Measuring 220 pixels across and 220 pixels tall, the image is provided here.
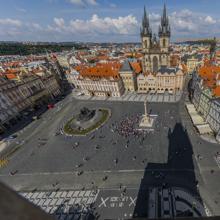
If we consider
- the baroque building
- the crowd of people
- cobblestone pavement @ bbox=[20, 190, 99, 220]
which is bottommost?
cobblestone pavement @ bbox=[20, 190, 99, 220]

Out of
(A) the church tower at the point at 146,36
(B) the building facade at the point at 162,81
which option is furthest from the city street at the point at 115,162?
(A) the church tower at the point at 146,36

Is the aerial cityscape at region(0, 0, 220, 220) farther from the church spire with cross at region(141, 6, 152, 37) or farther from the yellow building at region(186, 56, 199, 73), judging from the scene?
the yellow building at region(186, 56, 199, 73)

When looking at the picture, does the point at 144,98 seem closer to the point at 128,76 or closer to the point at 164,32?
the point at 128,76

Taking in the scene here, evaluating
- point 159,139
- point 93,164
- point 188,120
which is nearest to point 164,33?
point 188,120

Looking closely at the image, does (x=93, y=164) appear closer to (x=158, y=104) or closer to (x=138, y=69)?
(x=158, y=104)

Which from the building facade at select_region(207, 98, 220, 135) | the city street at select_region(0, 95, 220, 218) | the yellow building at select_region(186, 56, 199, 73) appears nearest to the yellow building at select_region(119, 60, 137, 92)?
the city street at select_region(0, 95, 220, 218)

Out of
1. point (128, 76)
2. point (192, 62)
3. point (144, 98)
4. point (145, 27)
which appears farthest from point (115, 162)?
point (192, 62)
